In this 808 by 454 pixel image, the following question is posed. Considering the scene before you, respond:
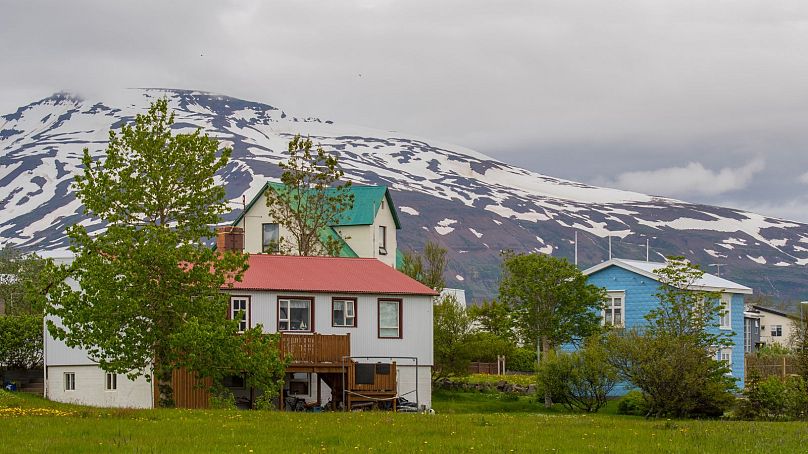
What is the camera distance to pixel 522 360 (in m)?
86.1

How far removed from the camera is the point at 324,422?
96.6ft

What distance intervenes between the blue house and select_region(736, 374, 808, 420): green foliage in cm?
2034

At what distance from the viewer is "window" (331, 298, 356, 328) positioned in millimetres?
55562

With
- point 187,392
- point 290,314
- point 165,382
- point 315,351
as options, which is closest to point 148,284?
point 165,382

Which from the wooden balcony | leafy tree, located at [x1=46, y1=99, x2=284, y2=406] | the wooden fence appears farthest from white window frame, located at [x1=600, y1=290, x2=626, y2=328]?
leafy tree, located at [x1=46, y1=99, x2=284, y2=406]

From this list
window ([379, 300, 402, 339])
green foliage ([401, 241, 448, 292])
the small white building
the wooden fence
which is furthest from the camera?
the small white building

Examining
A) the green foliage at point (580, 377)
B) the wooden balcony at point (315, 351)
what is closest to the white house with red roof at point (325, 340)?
the wooden balcony at point (315, 351)

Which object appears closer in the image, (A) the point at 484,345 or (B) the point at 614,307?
(A) the point at 484,345

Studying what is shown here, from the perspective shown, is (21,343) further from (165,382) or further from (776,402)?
(776,402)

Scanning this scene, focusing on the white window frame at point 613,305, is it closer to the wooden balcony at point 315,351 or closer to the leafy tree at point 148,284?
the wooden balcony at point 315,351

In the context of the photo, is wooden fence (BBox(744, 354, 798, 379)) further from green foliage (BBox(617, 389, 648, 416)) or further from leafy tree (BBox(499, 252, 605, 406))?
green foliage (BBox(617, 389, 648, 416))

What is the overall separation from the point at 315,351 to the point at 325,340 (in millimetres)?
774

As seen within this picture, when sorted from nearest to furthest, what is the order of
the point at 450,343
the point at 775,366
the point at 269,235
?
the point at 450,343
the point at 775,366
the point at 269,235

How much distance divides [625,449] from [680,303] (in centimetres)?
3617
